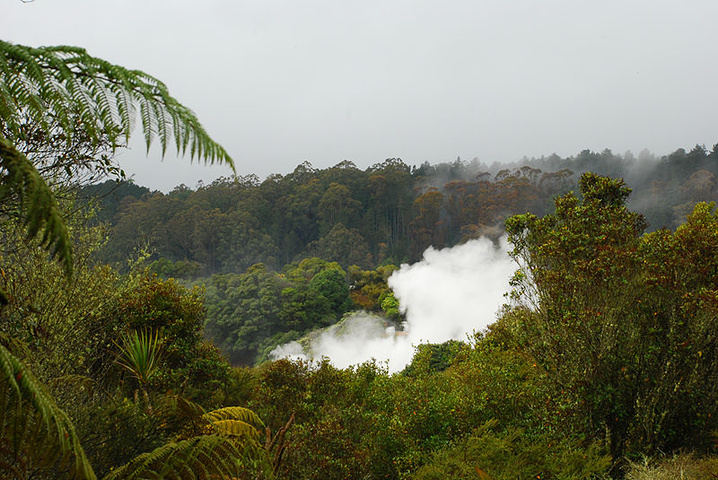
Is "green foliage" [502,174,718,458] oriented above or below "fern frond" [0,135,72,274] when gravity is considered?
below

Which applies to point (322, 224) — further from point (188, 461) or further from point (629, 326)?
point (188, 461)

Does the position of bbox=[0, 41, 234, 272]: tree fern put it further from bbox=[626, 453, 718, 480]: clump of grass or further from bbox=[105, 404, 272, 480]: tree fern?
bbox=[626, 453, 718, 480]: clump of grass

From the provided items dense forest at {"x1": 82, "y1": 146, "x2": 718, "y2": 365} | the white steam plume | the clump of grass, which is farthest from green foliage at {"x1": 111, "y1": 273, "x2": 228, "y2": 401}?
dense forest at {"x1": 82, "y1": 146, "x2": 718, "y2": 365}

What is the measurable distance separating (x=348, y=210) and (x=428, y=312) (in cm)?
2135

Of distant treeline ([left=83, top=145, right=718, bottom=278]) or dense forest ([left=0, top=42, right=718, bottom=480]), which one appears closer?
dense forest ([left=0, top=42, right=718, bottom=480])

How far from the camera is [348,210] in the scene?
1964 inches

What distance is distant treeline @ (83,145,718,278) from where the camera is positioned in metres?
43.0

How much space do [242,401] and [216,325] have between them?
64.1 feet

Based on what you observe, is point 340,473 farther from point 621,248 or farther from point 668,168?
point 668,168

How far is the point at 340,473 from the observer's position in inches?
289

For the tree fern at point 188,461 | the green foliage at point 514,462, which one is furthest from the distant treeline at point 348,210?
the tree fern at point 188,461

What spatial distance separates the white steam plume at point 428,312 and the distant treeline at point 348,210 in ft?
22.2

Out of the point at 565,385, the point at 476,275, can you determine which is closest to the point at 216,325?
the point at 476,275

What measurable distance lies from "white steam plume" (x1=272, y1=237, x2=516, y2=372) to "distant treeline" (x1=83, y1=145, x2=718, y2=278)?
6773mm
